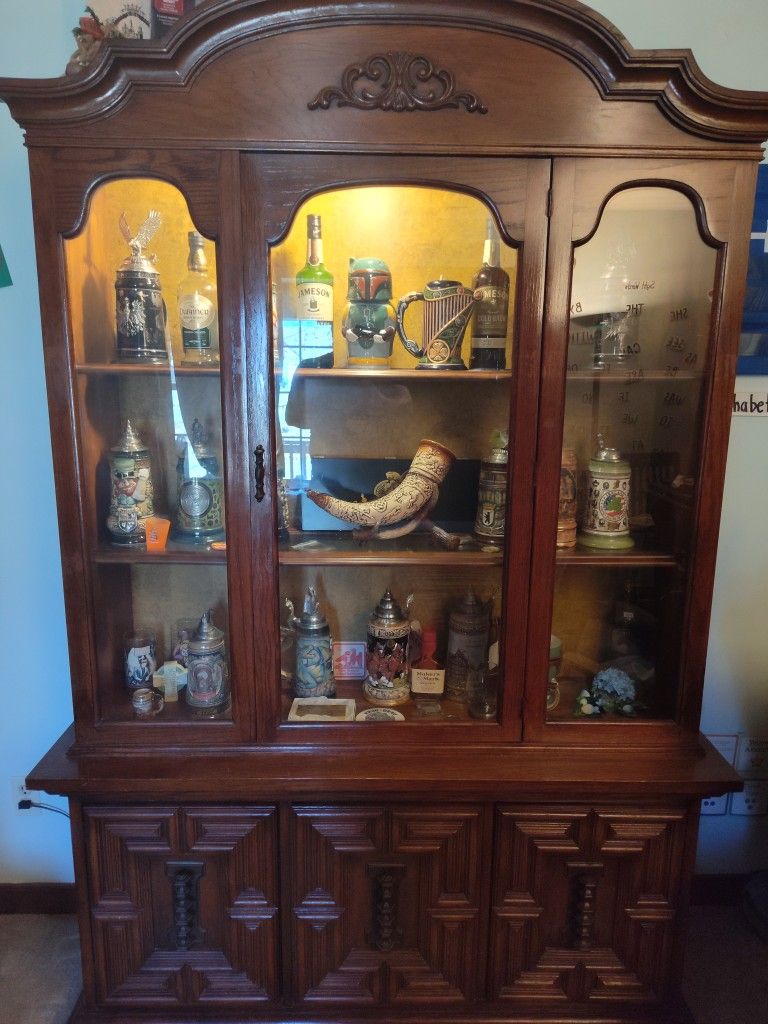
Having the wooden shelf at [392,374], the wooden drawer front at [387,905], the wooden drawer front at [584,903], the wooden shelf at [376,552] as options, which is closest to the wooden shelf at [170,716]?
the wooden drawer front at [387,905]

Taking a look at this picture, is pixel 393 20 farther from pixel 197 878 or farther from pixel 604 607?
pixel 197 878

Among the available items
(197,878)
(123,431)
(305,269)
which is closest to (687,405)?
(305,269)

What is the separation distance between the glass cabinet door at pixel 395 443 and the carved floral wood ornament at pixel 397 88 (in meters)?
0.13

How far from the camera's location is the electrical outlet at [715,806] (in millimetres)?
1786

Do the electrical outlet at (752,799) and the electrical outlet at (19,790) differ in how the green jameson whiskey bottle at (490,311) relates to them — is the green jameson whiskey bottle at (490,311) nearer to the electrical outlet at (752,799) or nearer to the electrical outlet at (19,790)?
the electrical outlet at (752,799)

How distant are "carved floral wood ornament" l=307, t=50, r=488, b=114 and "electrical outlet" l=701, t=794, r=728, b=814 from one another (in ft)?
5.62

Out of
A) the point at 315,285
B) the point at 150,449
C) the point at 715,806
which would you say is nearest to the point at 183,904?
the point at 150,449

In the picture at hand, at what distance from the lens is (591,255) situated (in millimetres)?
1227

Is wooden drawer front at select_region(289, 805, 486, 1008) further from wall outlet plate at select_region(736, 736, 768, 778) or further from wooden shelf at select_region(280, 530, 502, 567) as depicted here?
wall outlet plate at select_region(736, 736, 768, 778)

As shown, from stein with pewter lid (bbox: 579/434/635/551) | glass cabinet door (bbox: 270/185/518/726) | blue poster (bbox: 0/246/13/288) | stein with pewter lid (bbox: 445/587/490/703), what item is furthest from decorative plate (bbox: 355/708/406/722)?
blue poster (bbox: 0/246/13/288)

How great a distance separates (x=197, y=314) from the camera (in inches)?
50.1

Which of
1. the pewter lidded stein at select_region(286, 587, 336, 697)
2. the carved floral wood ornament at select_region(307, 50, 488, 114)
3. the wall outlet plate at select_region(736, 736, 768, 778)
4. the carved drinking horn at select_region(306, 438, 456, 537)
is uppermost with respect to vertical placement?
the carved floral wood ornament at select_region(307, 50, 488, 114)

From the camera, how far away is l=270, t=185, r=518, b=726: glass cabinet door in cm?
127

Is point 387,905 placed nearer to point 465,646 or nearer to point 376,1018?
point 376,1018
